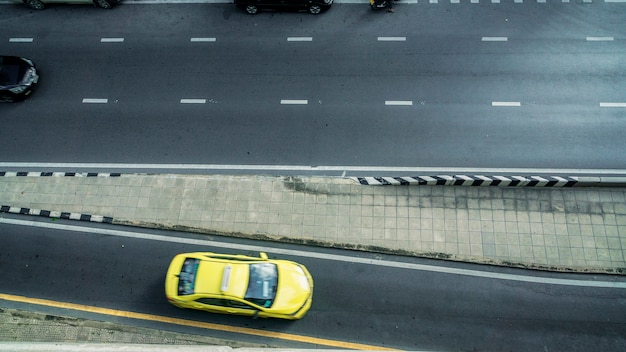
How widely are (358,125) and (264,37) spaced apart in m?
5.51

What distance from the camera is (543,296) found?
13.1 metres

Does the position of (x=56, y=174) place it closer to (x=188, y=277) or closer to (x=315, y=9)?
(x=188, y=277)

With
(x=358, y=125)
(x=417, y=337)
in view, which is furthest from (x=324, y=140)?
(x=417, y=337)

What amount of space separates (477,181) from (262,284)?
7.79 metres

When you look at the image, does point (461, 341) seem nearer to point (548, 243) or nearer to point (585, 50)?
point (548, 243)

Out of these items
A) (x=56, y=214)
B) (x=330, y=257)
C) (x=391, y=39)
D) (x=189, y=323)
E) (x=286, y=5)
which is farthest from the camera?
(x=286, y=5)

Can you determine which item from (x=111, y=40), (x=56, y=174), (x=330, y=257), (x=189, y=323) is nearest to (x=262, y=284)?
(x=330, y=257)

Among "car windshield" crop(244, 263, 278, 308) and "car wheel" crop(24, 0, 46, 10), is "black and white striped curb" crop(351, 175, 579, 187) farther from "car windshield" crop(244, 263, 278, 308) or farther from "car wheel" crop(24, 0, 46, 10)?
"car wheel" crop(24, 0, 46, 10)

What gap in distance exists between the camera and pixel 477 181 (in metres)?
14.2

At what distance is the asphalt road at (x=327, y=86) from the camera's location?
50.2ft

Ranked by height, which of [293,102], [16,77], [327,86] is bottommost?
[293,102]

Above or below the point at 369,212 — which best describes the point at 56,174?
above

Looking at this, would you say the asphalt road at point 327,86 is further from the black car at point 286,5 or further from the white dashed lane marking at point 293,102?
the black car at point 286,5

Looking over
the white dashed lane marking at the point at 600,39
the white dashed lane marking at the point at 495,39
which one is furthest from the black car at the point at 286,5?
the white dashed lane marking at the point at 600,39
